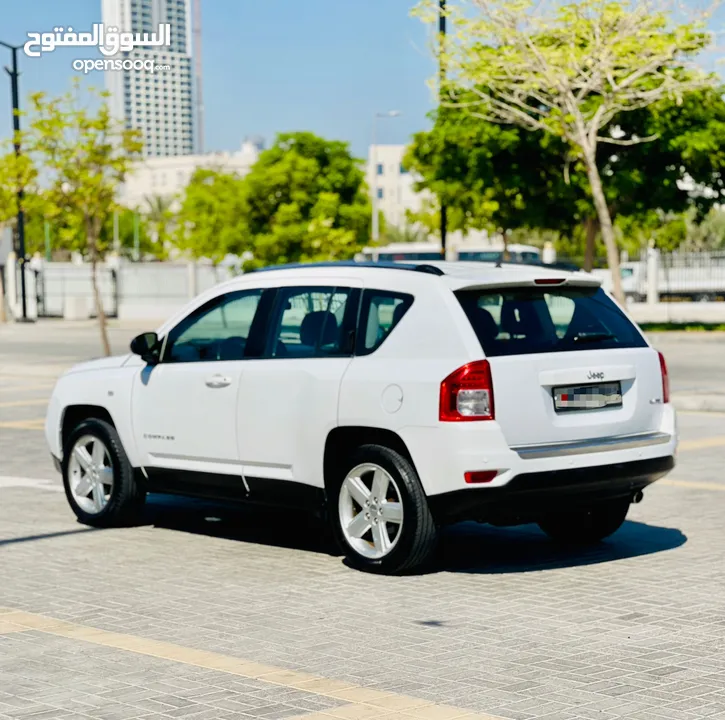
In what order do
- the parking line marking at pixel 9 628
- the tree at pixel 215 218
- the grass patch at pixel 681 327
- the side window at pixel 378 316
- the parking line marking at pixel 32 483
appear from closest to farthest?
1. the parking line marking at pixel 9 628
2. the side window at pixel 378 316
3. the parking line marking at pixel 32 483
4. the grass patch at pixel 681 327
5. the tree at pixel 215 218

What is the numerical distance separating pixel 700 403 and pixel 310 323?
9963mm

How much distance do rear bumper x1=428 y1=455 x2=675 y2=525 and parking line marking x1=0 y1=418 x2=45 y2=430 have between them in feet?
30.6

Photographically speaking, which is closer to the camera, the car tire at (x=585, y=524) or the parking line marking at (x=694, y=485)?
the car tire at (x=585, y=524)

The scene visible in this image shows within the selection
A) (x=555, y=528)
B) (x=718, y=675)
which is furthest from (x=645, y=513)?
(x=718, y=675)

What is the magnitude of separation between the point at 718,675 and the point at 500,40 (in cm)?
2301

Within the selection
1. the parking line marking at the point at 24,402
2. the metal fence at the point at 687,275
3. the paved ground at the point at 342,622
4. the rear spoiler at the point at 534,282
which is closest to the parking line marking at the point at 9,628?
the paved ground at the point at 342,622

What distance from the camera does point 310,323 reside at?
862cm

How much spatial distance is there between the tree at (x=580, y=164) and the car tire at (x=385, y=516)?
27.7m

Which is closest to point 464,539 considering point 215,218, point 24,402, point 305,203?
point 24,402

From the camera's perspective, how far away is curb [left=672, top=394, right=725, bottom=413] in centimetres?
1745

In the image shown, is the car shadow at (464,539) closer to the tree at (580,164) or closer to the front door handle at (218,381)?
the front door handle at (218,381)

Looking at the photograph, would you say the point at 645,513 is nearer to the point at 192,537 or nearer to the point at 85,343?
the point at 192,537

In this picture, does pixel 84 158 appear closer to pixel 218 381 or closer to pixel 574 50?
pixel 574 50

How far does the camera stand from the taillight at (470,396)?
7.69 metres
